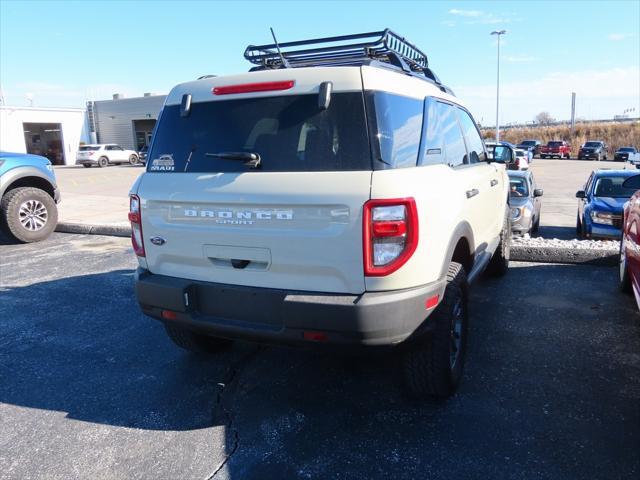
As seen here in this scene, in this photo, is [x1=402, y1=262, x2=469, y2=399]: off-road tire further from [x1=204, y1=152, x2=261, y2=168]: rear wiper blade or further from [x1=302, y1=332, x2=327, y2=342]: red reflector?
[x1=204, y1=152, x2=261, y2=168]: rear wiper blade

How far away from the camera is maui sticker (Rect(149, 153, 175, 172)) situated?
318 cm

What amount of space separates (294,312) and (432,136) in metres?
1.49

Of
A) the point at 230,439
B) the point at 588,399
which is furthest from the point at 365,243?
the point at 588,399

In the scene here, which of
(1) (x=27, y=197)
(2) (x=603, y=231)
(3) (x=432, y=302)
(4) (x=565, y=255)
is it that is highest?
(1) (x=27, y=197)

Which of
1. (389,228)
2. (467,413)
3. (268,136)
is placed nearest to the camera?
(389,228)

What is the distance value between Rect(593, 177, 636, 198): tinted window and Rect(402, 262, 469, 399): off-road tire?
7.89 m

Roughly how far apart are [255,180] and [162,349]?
2107 millimetres

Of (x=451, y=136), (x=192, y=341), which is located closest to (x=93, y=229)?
(x=192, y=341)

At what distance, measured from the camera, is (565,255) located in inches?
258

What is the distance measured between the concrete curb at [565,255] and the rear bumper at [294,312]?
4390 mm

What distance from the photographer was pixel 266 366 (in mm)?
3842

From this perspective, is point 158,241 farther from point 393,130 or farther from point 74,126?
point 74,126

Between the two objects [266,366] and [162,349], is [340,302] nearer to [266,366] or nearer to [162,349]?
[266,366]

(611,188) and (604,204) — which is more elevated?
(611,188)
